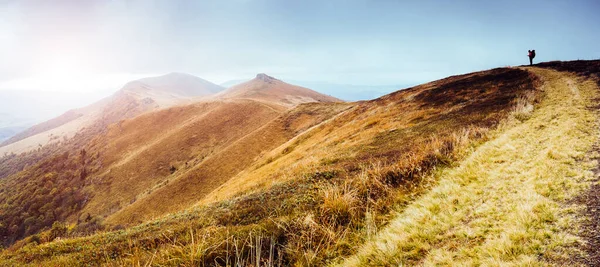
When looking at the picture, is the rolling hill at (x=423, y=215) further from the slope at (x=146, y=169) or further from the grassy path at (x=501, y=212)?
the slope at (x=146, y=169)

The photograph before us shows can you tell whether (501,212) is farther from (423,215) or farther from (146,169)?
(146,169)

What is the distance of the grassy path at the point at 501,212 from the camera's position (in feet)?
14.3

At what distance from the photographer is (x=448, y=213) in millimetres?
6203

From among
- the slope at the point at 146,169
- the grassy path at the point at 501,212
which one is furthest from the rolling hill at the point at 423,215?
the slope at the point at 146,169

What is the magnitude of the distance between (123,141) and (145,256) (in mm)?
94412

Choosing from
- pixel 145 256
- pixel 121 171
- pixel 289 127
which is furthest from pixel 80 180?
pixel 145 256

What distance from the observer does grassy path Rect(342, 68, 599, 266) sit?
4355 millimetres

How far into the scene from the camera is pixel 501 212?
562cm

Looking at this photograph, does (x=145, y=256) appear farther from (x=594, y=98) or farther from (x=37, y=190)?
(x=37, y=190)

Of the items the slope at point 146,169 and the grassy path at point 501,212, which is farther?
the slope at point 146,169

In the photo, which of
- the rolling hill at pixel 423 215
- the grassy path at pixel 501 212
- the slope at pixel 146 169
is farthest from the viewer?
the slope at pixel 146 169

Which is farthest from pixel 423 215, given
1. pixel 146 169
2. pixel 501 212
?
pixel 146 169

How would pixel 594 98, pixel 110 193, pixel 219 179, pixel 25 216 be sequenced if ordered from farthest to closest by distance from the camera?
1. pixel 25 216
2. pixel 110 193
3. pixel 219 179
4. pixel 594 98

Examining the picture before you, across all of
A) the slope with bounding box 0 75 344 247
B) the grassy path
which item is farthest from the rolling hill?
the slope with bounding box 0 75 344 247
